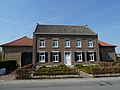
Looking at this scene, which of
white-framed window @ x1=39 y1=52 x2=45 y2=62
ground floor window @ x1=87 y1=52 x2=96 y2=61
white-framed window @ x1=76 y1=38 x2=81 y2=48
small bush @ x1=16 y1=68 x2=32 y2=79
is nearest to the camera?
small bush @ x1=16 y1=68 x2=32 y2=79

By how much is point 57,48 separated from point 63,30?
4.37m

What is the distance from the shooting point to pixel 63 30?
92.8ft

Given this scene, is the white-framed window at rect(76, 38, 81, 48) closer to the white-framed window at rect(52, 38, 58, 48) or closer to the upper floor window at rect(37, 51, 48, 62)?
the white-framed window at rect(52, 38, 58, 48)

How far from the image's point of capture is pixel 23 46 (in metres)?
28.8

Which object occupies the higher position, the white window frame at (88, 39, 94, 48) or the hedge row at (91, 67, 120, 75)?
the white window frame at (88, 39, 94, 48)

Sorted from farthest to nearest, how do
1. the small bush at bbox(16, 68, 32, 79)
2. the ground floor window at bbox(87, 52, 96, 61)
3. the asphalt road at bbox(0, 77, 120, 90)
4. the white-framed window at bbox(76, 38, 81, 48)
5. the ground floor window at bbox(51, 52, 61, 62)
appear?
the white-framed window at bbox(76, 38, 81, 48) → the ground floor window at bbox(87, 52, 96, 61) → the ground floor window at bbox(51, 52, 61, 62) → the small bush at bbox(16, 68, 32, 79) → the asphalt road at bbox(0, 77, 120, 90)

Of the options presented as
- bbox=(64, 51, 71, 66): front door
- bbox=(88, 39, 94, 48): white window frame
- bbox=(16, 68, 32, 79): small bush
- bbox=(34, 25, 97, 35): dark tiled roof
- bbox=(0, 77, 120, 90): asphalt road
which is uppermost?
bbox=(34, 25, 97, 35): dark tiled roof

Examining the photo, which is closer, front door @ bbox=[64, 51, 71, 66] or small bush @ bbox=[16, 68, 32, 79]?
small bush @ bbox=[16, 68, 32, 79]

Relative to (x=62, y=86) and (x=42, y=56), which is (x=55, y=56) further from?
(x=62, y=86)

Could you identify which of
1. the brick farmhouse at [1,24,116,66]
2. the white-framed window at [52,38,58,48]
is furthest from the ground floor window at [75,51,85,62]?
the white-framed window at [52,38,58,48]

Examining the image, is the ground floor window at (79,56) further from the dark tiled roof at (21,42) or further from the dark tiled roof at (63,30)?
the dark tiled roof at (21,42)

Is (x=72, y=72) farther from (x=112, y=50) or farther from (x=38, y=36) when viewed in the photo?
(x=112, y=50)

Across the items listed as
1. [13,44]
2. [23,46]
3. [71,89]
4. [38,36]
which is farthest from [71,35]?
[71,89]

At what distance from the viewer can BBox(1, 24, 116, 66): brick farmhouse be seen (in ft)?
84.5
